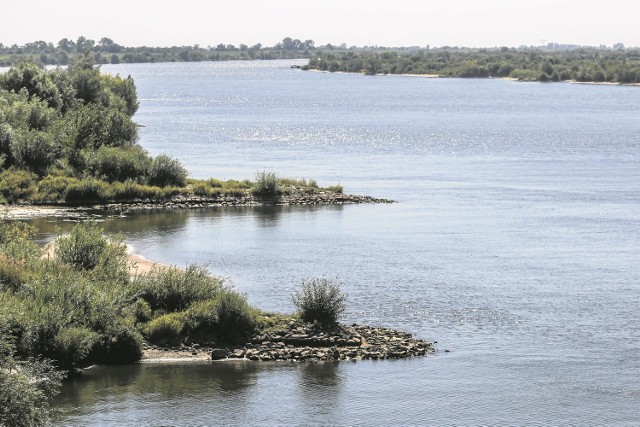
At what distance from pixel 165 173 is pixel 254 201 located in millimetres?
6545

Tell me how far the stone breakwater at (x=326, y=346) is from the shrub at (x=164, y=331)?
5.18ft

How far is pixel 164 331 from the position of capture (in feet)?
124

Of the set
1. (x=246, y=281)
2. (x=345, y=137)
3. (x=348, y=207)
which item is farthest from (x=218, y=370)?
(x=345, y=137)

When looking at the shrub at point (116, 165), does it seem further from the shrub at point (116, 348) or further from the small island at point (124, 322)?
the shrub at point (116, 348)

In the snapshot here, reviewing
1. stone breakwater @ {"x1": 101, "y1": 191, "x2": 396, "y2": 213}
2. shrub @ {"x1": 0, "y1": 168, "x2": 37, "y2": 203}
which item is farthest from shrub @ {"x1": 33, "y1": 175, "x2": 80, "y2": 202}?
stone breakwater @ {"x1": 101, "y1": 191, "x2": 396, "y2": 213}

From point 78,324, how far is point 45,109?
158ft

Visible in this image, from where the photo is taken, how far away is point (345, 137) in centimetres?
11675

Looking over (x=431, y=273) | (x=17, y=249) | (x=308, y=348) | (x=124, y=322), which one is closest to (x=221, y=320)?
(x=308, y=348)

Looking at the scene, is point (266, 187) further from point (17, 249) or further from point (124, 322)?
point (124, 322)

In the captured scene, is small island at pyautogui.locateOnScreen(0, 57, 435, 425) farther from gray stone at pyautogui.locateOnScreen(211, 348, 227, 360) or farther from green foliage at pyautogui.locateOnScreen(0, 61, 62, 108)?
green foliage at pyautogui.locateOnScreen(0, 61, 62, 108)

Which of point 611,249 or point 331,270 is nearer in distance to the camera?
point 331,270

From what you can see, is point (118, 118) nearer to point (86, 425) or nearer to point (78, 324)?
point (78, 324)

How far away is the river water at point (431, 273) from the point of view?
33000 millimetres

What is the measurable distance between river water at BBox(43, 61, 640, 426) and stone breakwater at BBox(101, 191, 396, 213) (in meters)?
1.59
